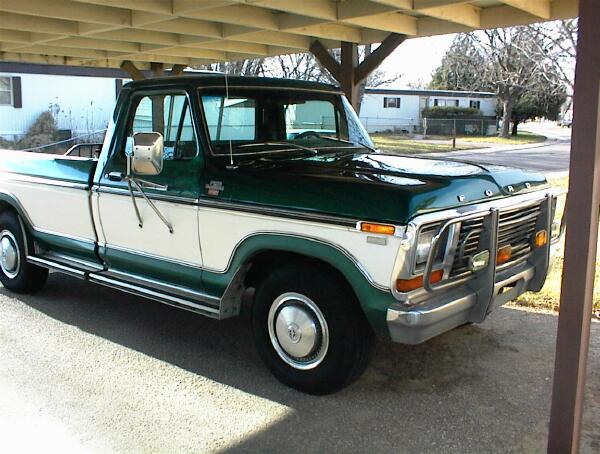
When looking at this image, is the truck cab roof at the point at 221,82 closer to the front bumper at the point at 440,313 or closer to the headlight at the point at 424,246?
the headlight at the point at 424,246

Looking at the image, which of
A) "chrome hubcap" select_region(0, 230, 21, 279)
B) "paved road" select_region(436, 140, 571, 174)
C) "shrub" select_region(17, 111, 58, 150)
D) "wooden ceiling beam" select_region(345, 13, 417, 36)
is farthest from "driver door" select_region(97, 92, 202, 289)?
"shrub" select_region(17, 111, 58, 150)

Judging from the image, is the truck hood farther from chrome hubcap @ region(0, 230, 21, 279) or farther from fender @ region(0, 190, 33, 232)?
chrome hubcap @ region(0, 230, 21, 279)

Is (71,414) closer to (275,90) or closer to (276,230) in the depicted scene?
(276,230)

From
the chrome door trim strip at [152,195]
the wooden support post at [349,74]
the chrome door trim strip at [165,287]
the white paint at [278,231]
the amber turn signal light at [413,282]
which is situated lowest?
the chrome door trim strip at [165,287]

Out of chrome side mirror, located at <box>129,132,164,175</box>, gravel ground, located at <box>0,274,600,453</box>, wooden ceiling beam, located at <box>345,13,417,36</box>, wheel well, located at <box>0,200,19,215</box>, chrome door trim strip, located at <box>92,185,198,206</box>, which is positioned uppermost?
wooden ceiling beam, located at <box>345,13,417,36</box>

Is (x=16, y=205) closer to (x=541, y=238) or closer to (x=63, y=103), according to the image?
(x=541, y=238)

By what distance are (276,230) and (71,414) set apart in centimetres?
172

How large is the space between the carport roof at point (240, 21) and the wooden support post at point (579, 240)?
409 cm

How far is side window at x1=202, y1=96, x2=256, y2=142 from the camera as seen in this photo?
4.80 m

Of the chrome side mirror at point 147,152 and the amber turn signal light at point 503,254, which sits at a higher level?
the chrome side mirror at point 147,152

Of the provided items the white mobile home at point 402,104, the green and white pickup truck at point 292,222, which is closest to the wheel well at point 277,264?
the green and white pickup truck at point 292,222

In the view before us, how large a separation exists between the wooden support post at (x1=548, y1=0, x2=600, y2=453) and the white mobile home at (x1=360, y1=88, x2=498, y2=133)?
4147 centimetres

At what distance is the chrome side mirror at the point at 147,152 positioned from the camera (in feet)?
14.4

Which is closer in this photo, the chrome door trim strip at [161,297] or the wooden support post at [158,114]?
the chrome door trim strip at [161,297]
